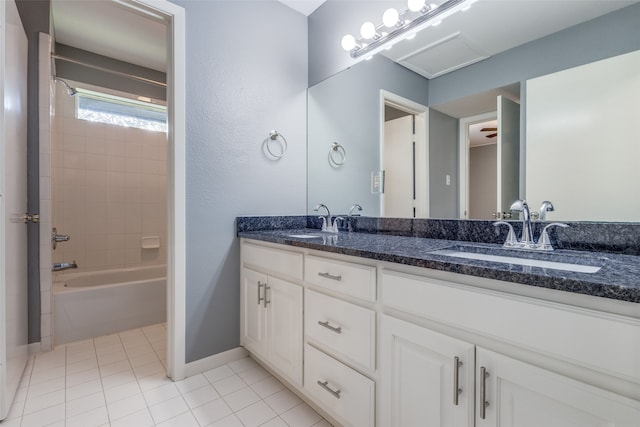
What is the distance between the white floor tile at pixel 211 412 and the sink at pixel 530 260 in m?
1.22

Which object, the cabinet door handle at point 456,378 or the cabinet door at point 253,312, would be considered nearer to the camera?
the cabinet door handle at point 456,378

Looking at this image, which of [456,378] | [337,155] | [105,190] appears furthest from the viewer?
[105,190]

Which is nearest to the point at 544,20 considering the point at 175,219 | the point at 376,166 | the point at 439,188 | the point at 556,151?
the point at 556,151

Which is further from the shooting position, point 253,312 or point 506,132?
point 253,312

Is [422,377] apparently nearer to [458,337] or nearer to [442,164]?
[458,337]

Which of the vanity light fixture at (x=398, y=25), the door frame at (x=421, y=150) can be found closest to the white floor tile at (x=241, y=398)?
the door frame at (x=421, y=150)

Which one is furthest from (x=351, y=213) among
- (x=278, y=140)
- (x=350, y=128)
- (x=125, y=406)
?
(x=125, y=406)

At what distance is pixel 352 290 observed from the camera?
1134 mm

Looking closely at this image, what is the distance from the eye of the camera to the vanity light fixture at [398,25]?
Answer: 149 centimetres

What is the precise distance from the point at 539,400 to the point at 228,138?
1.84 metres

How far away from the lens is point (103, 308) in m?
2.24

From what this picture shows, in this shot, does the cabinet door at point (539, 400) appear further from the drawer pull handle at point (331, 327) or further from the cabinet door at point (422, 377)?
the drawer pull handle at point (331, 327)

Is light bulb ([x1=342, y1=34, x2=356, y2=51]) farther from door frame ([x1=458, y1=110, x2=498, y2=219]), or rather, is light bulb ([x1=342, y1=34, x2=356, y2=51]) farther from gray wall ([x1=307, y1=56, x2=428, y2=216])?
door frame ([x1=458, y1=110, x2=498, y2=219])

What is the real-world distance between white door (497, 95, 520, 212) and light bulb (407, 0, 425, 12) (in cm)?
64
